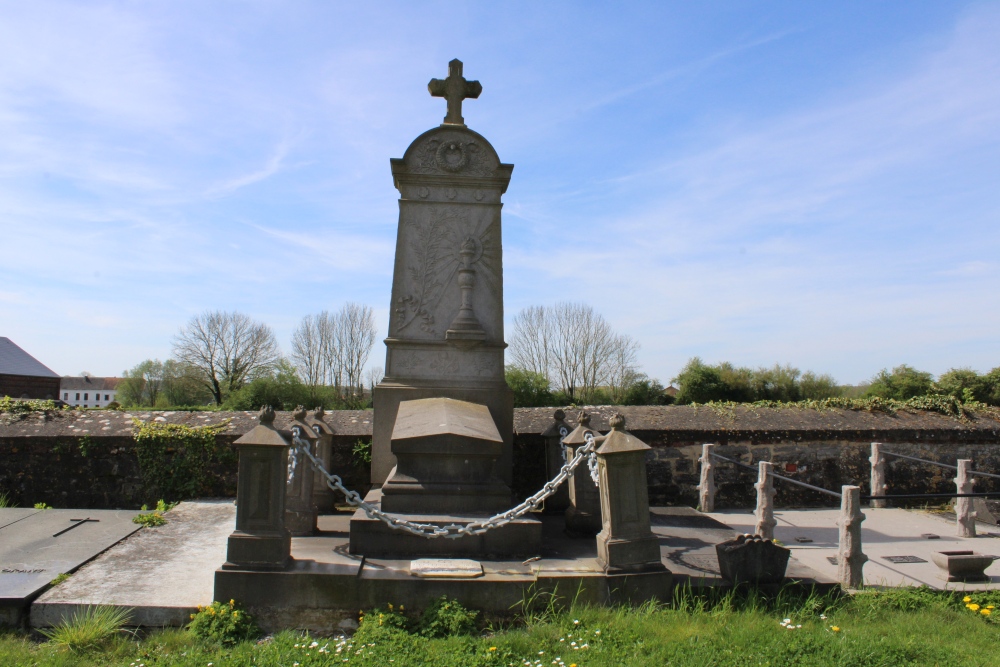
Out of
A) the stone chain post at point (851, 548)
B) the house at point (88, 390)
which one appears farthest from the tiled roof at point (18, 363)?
the house at point (88, 390)

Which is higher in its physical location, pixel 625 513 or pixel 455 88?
pixel 455 88

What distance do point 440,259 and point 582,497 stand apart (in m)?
2.95

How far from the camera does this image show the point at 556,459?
783 centimetres

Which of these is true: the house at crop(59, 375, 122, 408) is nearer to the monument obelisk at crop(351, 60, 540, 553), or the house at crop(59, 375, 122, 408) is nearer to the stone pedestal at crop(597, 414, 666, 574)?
the monument obelisk at crop(351, 60, 540, 553)

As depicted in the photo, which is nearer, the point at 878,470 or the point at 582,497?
the point at 582,497

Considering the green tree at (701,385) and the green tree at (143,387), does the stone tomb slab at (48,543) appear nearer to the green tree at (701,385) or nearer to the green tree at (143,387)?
the green tree at (701,385)

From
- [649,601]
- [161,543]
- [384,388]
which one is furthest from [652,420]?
[161,543]

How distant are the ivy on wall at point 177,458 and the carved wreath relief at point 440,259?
324 cm

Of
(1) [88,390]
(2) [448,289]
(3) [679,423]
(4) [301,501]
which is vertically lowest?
(1) [88,390]

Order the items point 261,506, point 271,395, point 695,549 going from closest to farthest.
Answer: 1. point 261,506
2. point 695,549
3. point 271,395

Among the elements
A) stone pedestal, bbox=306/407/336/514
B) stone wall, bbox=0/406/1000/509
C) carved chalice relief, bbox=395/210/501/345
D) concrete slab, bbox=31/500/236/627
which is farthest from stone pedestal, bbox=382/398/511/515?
stone wall, bbox=0/406/1000/509

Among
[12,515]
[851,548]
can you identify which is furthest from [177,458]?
[851,548]

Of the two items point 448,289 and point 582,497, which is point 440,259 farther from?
point 582,497

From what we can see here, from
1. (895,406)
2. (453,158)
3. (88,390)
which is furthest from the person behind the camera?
(88,390)
